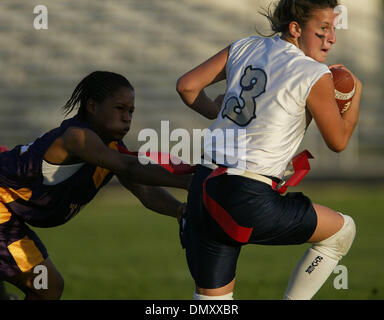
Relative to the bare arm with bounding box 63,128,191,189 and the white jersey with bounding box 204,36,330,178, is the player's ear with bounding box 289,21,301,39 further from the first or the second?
the bare arm with bounding box 63,128,191,189

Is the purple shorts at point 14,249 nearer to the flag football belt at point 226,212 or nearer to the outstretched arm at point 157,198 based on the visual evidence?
the outstretched arm at point 157,198

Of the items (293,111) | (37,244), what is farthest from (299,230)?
(37,244)

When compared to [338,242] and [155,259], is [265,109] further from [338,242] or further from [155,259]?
[155,259]

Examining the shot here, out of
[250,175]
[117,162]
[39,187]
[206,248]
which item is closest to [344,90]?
[250,175]

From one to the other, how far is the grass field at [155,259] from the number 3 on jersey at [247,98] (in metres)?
2.67

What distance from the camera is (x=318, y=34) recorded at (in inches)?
131

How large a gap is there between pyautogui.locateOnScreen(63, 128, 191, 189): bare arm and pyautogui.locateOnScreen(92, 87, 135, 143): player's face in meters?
0.17

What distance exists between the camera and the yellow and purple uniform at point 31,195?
401cm

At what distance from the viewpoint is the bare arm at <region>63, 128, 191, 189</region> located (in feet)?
12.1

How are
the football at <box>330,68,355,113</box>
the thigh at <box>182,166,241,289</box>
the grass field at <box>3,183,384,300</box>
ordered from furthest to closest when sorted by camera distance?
the grass field at <box>3,183,384,300</box>
the football at <box>330,68,355,113</box>
the thigh at <box>182,166,241,289</box>

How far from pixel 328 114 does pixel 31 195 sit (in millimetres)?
1830

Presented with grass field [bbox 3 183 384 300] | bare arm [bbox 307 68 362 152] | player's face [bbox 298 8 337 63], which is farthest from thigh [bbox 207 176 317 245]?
grass field [bbox 3 183 384 300]

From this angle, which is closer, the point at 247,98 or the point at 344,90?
the point at 247,98

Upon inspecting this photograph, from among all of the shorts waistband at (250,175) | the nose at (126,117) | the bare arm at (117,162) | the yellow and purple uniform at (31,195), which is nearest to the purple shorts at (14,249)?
the yellow and purple uniform at (31,195)
